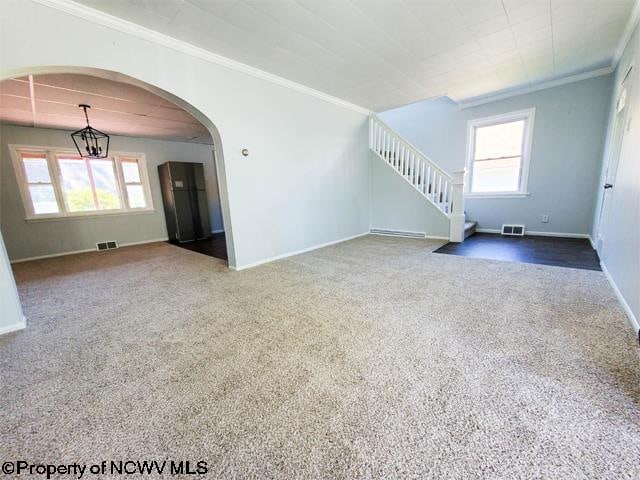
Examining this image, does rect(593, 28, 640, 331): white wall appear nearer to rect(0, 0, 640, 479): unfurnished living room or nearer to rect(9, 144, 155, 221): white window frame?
rect(0, 0, 640, 479): unfurnished living room

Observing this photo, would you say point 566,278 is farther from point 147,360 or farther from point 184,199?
point 184,199

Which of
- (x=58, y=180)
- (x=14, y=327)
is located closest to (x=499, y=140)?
(x=14, y=327)

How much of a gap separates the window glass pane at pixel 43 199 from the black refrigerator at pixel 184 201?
1.96 m

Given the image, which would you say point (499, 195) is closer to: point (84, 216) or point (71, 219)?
point (84, 216)

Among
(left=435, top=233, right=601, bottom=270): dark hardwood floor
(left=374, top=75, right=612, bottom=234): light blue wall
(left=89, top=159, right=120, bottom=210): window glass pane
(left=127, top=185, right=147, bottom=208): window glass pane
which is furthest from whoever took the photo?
(left=127, top=185, right=147, bottom=208): window glass pane

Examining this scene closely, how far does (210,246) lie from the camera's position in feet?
18.0

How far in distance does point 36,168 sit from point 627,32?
931 centimetres

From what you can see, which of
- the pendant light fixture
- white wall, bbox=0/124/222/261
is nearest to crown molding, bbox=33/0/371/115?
the pendant light fixture

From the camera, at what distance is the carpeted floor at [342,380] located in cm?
97

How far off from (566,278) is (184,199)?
7.13 m

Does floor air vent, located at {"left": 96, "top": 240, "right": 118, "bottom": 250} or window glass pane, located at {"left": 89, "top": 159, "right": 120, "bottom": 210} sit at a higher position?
window glass pane, located at {"left": 89, "top": 159, "right": 120, "bottom": 210}

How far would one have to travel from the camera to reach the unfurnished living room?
3.51 ft

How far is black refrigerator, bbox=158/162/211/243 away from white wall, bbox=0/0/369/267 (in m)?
3.41

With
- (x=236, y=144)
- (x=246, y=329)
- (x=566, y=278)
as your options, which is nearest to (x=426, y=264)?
(x=566, y=278)
